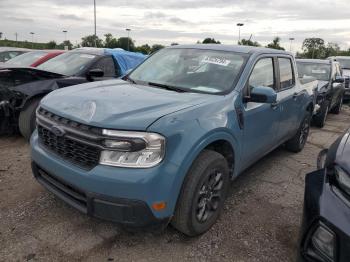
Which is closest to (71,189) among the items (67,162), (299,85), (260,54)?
(67,162)

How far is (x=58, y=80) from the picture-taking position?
535 cm

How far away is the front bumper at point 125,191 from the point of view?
2.43 meters

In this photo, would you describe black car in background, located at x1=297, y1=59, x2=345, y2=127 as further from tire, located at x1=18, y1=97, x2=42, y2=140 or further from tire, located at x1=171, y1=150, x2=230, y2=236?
tire, located at x1=18, y1=97, x2=42, y2=140

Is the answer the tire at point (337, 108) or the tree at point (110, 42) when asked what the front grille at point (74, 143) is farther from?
the tree at point (110, 42)

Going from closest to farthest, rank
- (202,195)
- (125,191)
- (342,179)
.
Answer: (342,179), (125,191), (202,195)

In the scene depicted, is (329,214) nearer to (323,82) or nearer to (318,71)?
(323,82)

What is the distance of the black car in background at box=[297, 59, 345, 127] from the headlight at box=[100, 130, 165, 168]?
244 inches

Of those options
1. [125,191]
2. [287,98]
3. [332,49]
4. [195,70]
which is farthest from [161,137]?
[332,49]

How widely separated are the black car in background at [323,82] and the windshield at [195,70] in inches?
184

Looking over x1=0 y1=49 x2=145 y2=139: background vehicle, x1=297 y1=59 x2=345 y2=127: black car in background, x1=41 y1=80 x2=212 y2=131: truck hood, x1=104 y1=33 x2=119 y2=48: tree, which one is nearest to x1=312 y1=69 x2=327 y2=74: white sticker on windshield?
x1=297 y1=59 x2=345 y2=127: black car in background

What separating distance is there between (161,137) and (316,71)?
7.94 meters

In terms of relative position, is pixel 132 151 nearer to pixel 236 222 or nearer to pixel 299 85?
pixel 236 222

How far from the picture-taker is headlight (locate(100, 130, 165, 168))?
2.45 metres

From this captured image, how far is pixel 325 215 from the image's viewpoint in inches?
75.7
